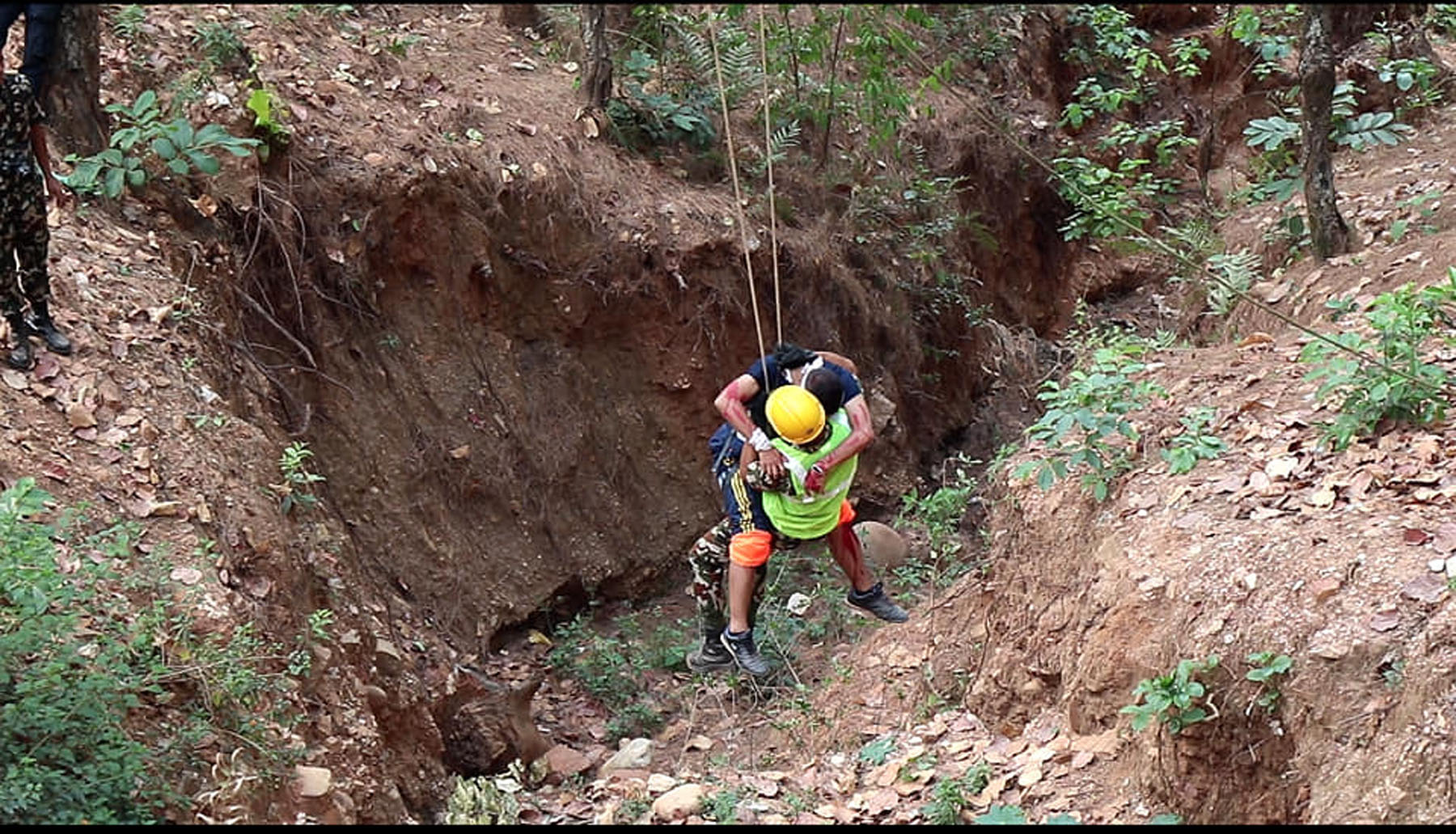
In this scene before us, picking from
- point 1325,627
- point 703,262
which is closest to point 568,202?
point 703,262

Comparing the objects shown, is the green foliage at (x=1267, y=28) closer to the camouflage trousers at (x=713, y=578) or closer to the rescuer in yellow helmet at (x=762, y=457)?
the rescuer in yellow helmet at (x=762, y=457)

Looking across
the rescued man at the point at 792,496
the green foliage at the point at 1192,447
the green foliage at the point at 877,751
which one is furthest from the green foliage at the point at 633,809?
the green foliage at the point at 1192,447

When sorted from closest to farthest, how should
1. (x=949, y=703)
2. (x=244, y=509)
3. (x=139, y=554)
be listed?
1. (x=139, y=554)
2. (x=244, y=509)
3. (x=949, y=703)

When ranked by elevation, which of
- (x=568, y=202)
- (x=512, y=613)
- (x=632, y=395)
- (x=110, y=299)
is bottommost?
(x=512, y=613)

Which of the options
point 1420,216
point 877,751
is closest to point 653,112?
point 1420,216

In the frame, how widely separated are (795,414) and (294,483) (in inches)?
94.1

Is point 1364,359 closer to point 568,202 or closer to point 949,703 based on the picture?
point 949,703

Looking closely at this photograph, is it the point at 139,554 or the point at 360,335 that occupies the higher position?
the point at 139,554

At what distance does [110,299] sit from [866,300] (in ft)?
18.9

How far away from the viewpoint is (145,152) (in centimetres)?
662

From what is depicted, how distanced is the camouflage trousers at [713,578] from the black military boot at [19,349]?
3.21 meters

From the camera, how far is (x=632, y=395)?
29.8 ft

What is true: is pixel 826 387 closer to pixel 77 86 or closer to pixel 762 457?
pixel 762 457

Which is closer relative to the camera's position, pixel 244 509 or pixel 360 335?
pixel 244 509
